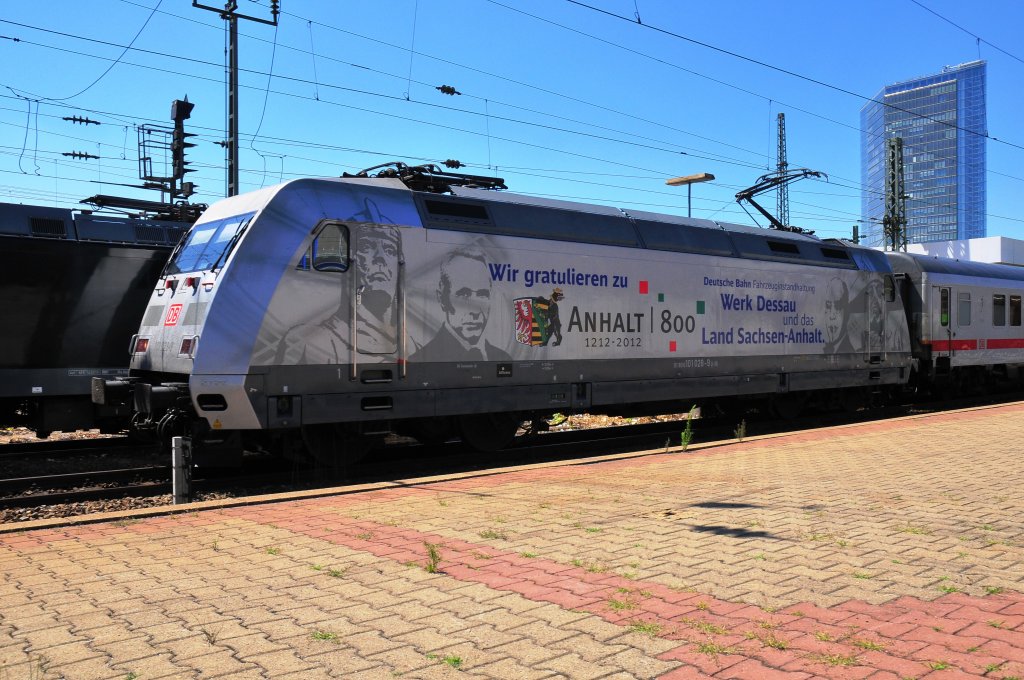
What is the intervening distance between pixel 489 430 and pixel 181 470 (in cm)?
442

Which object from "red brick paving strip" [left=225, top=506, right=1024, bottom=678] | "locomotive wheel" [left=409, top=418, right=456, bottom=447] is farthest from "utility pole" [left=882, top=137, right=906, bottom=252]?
"red brick paving strip" [left=225, top=506, right=1024, bottom=678]

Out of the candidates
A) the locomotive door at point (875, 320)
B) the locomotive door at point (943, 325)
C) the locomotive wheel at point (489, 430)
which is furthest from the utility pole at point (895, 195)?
the locomotive wheel at point (489, 430)

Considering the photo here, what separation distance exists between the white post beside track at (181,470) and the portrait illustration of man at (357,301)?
4.49 feet

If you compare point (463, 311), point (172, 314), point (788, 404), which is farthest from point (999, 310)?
point (172, 314)

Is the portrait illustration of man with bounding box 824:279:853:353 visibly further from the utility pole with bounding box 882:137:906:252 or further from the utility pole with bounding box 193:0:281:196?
the utility pole with bounding box 882:137:906:252

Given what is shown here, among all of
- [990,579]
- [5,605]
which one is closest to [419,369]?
[5,605]

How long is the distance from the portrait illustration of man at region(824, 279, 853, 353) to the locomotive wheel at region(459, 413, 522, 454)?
7530 mm

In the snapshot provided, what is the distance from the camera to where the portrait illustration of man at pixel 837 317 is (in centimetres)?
1558

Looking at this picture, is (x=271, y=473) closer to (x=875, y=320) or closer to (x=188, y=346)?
(x=188, y=346)

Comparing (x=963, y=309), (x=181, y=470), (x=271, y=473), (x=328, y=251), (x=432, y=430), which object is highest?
(x=328, y=251)

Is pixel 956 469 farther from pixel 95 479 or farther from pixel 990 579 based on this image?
pixel 95 479

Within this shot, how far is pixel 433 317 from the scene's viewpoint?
10016 millimetres

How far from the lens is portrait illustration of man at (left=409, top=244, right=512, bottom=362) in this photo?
33.1 feet

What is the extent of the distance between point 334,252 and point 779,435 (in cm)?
767
